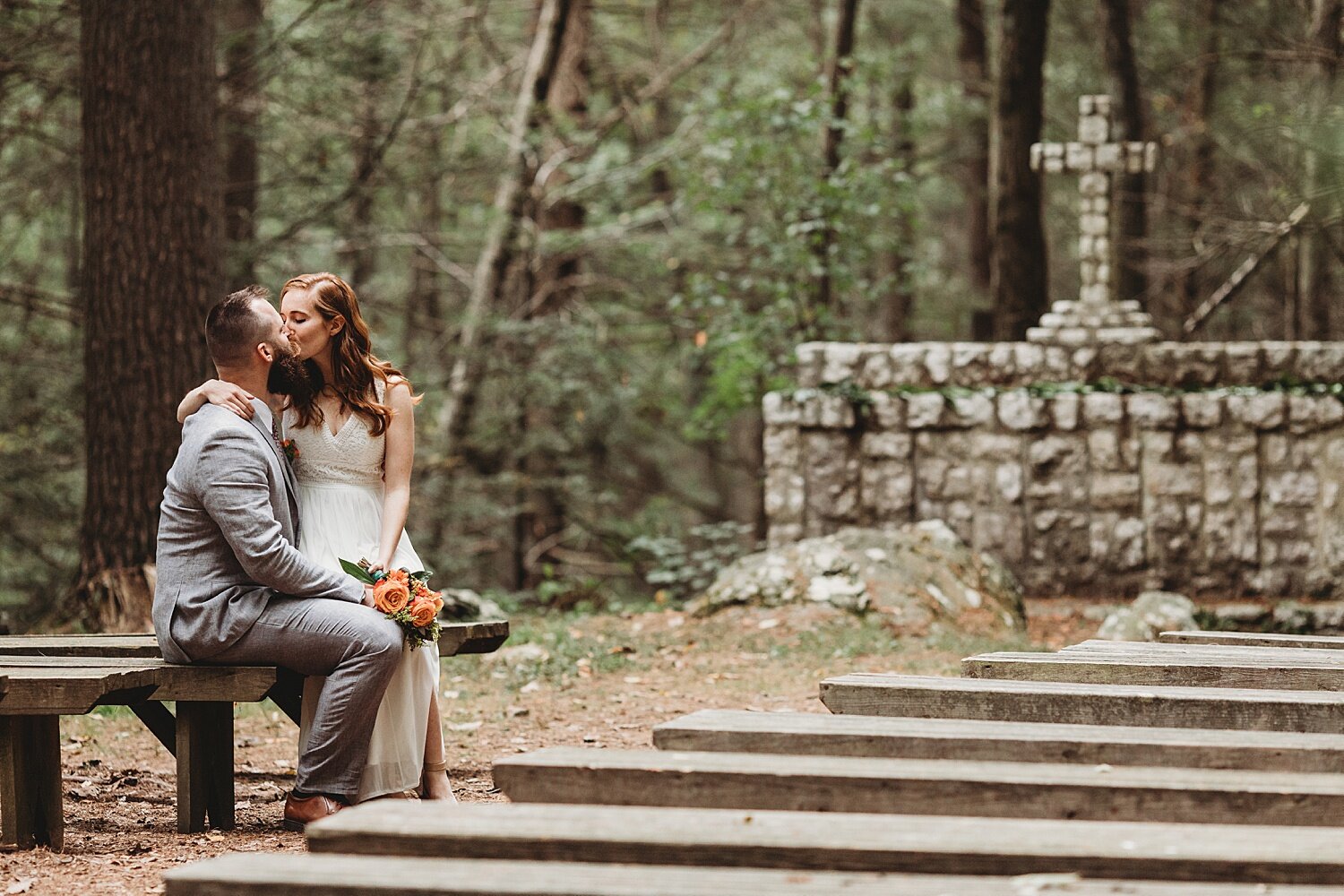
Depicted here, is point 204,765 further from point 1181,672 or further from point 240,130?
point 240,130

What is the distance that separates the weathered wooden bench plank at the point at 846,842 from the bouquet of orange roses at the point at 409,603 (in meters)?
1.65

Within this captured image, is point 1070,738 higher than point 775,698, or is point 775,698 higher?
point 1070,738

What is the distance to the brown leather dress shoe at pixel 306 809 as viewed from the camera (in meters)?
4.05

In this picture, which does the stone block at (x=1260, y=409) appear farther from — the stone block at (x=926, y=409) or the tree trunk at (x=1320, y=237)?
the stone block at (x=926, y=409)

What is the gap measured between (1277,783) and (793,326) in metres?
10.3

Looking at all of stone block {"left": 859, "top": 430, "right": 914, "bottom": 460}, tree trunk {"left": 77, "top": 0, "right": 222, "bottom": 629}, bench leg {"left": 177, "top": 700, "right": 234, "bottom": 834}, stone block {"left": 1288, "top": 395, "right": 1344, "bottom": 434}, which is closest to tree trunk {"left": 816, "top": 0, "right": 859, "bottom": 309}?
stone block {"left": 859, "top": 430, "right": 914, "bottom": 460}

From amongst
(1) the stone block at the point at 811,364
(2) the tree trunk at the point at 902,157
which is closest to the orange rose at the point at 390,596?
(1) the stone block at the point at 811,364

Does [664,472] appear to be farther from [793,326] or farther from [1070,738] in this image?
[1070,738]

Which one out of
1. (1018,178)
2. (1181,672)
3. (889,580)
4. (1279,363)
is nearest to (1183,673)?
(1181,672)

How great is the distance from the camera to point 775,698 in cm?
645

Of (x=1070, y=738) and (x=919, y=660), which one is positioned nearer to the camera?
(x=1070, y=738)

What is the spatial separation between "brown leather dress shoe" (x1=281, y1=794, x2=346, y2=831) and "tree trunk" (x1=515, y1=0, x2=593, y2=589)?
9.21 m

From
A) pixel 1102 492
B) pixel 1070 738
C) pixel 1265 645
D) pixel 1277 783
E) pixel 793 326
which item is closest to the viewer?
pixel 1277 783

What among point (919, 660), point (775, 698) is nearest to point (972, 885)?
point (775, 698)
